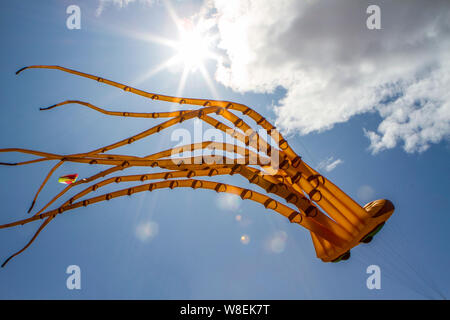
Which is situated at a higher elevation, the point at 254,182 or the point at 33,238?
the point at 254,182

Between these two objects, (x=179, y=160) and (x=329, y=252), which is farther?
(x=329, y=252)

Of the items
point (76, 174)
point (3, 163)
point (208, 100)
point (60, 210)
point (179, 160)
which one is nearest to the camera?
point (3, 163)

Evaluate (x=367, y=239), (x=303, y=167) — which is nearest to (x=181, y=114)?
(x=303, y=167)

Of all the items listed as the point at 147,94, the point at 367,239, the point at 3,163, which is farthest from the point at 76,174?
the point at 367,239

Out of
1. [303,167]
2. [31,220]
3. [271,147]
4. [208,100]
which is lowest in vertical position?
[31,220]

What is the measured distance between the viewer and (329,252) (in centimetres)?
1358

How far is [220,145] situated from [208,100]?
302cm

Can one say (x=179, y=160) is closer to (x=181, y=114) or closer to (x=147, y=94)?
(x=181, y=114)

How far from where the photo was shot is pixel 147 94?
44.7 ft

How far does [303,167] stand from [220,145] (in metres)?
5.22

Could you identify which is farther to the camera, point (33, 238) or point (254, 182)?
point (33, 238)

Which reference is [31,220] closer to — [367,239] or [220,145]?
[220,145]

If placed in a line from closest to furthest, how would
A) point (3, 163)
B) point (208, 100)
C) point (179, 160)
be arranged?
point (3, 163), point (179, 160), point (208, 100)

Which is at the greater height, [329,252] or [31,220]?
[31,220]
